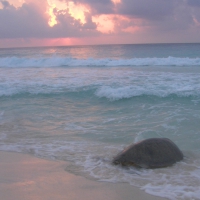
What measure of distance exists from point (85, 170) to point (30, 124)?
3.92 metres

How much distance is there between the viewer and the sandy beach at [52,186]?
13.5 feet

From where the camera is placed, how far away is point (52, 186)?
4410mm

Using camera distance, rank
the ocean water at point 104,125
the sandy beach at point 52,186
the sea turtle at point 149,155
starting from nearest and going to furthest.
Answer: the sandy beach at point 52,186, the ocean water at point 104,125, the sea turtle at point 149,155

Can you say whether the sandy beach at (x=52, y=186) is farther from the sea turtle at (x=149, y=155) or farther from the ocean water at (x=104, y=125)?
the sea turtle at (x=149, y=155)

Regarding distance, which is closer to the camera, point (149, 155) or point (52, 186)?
point (52, 186)

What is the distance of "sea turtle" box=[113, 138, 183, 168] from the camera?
17.0ft

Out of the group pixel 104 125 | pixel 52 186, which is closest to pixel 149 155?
pixel 52 186

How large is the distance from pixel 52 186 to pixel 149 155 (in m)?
1.81

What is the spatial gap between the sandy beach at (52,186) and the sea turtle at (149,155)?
783mm

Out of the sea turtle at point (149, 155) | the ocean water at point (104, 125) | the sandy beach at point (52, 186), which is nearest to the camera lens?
the sandy beach at point (52, 186)

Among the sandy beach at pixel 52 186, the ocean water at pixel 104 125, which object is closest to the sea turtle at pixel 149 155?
the ocean water at pixel 104 125

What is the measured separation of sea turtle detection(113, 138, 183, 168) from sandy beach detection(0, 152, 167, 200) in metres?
0.78

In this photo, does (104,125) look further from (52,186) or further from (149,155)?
(52,186)

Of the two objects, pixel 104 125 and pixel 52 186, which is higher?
pixel 104 125
